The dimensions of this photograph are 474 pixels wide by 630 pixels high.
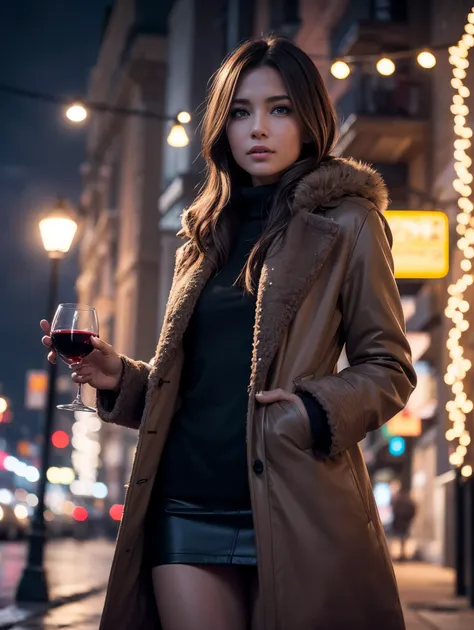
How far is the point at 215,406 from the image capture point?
10.4ft

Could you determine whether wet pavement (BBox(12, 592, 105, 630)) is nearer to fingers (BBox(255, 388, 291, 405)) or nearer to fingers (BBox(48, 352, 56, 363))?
fingers (BBox(48, 352, 56, 363))

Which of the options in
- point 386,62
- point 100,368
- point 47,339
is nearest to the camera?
point 100,368

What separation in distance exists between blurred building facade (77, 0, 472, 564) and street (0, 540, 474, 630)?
322 centimetres

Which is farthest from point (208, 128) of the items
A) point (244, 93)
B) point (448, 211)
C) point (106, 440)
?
point (106, 440)

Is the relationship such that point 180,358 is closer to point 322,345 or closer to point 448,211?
point 322,345

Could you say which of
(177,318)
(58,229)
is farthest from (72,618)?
(177,318)

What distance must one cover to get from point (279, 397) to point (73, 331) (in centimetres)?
72

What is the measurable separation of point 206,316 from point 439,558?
24199 mm

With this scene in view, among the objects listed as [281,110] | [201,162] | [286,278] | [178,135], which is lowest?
[286,278]

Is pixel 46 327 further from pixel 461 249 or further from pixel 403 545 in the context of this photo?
pixel 403 545

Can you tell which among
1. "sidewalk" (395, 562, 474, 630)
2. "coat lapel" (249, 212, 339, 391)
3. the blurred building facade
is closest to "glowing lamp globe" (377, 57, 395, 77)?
Answer: the blurred building facade

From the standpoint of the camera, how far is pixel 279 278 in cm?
314

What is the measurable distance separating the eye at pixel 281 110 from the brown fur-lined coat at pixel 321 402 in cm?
18

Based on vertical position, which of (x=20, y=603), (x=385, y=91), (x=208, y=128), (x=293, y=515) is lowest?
(x=20, y=603)
